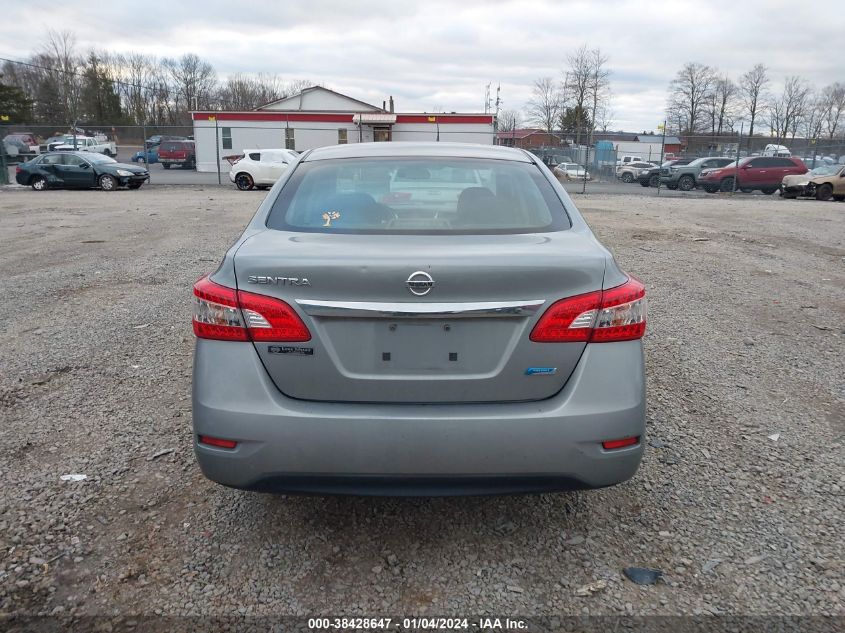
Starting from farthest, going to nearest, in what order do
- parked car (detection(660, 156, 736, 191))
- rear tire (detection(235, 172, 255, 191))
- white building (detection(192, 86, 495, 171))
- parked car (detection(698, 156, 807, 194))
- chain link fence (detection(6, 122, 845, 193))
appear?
1. white building (detection(192, 86, 495, 171))
2. chain link fence (detection(6, 122, 845, 193))
3. parked car (detection(660, 156, 736, 191))
4. parked car (detection(698, 156, 807, 194))
5. rear tire (detection(235, 172, 255, 191))

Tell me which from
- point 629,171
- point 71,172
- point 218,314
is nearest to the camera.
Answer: point 218,314

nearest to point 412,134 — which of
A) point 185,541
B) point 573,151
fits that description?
point 573,151

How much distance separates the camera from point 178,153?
142 ft

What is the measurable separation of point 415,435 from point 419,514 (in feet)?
2.83

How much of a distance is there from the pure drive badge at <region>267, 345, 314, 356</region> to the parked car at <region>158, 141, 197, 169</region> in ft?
146

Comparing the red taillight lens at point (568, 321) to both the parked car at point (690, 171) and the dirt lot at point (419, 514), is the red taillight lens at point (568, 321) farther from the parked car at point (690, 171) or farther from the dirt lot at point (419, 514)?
the parked car at point (690, 171)

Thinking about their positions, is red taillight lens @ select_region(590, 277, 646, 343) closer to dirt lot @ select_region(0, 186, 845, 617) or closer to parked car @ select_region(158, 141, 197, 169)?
dirt lot @ select_region(0, 186, 845, 617)

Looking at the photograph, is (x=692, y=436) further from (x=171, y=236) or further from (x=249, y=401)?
(x=171, y=236)

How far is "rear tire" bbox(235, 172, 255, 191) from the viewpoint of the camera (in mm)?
26750

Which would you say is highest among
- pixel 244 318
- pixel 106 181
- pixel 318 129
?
pixel 318 129

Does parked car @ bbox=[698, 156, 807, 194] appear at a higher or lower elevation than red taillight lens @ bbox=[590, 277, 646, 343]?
higher

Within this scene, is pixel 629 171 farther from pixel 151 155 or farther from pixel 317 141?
pixel 151 155

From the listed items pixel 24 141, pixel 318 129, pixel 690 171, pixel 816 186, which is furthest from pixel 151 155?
pixel 816 186

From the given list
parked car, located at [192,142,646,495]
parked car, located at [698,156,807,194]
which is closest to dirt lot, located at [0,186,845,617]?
parked car, located at [192,142,646,495]
